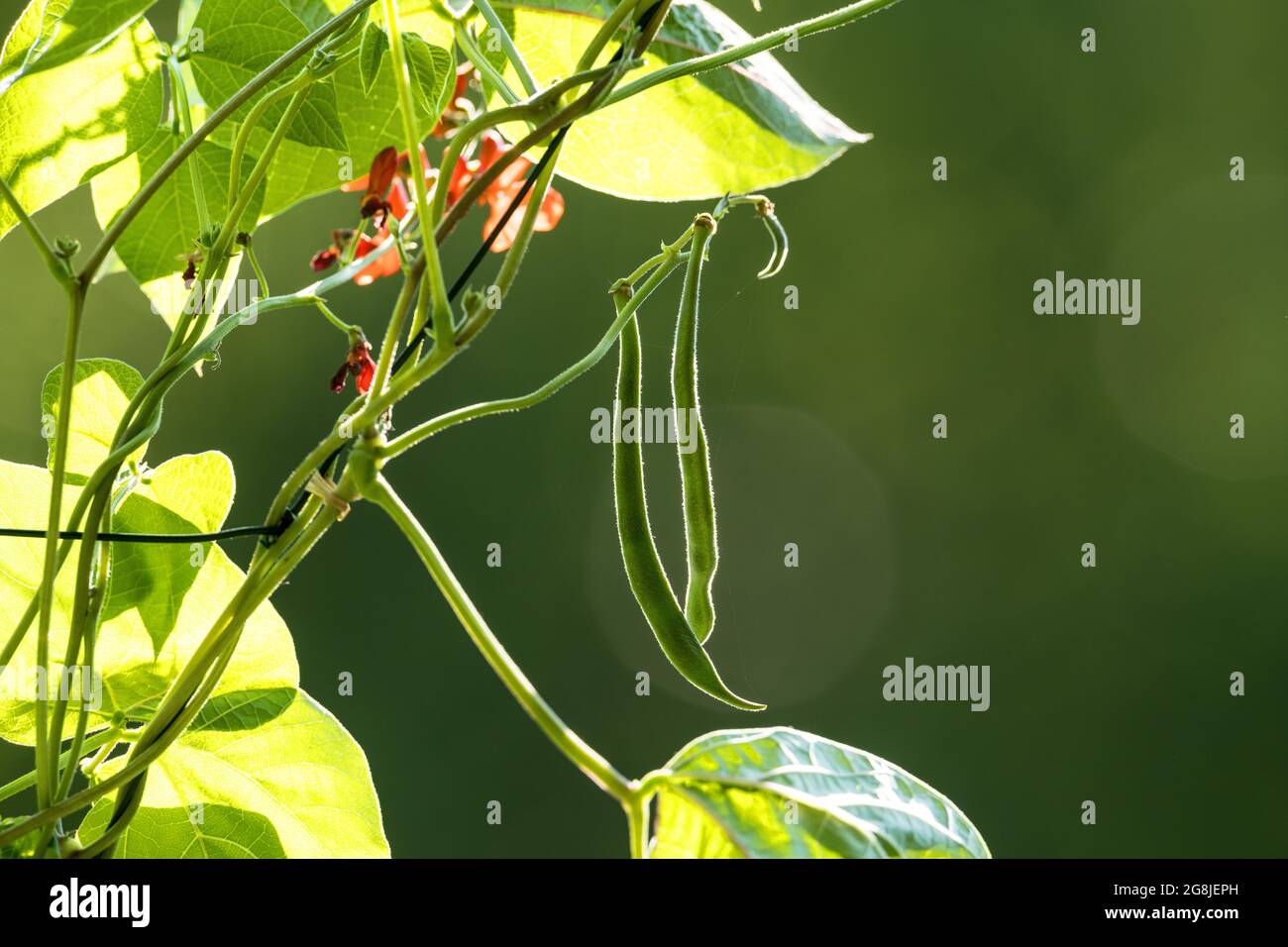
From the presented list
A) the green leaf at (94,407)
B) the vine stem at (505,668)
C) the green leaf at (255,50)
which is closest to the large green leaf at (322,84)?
the green leaf at (255,50)

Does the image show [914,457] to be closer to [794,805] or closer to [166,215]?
[166,215]

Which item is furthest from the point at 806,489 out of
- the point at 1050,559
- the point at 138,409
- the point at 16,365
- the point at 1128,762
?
the point at 138,409

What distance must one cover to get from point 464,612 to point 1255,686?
15.3 ft

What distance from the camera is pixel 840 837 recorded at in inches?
15.7

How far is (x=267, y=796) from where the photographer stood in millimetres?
590

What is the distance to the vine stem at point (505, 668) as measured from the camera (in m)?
0.40

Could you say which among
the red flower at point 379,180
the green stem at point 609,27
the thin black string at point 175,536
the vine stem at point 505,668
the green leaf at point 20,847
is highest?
the green stem at point 609,27

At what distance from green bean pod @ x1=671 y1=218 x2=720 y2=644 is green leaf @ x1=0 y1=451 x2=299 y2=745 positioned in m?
0.19

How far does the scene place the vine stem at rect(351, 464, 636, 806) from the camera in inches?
15.9

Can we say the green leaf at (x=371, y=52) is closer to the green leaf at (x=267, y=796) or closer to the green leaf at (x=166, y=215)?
the green leaf at (x=166, y=215)

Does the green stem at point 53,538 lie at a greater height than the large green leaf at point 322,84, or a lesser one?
lesser

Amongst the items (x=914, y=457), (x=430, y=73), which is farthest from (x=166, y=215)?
(x=914, y=457)

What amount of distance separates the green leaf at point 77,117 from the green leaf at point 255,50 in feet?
0.08
